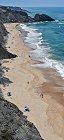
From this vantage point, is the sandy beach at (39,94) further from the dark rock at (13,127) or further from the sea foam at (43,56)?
the dark rock at (13,127)

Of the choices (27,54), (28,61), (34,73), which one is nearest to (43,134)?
(34,73)

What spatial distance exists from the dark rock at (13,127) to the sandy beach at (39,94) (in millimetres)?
4595

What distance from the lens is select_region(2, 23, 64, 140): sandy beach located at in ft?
93.7

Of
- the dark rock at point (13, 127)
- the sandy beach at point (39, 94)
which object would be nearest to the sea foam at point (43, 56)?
the sandy beach at point (39, 94)

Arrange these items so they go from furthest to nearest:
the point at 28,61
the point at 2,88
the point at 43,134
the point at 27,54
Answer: the point at 27,54, the point at 28,61, the point at 2,88, the point at 43,134

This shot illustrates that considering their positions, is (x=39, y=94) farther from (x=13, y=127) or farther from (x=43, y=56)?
(x=43, y=56)

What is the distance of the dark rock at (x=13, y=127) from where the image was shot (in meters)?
20.0

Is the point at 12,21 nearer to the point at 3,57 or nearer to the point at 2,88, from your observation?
the point at 3,57

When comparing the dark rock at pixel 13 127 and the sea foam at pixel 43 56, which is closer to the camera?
the dark rock at pixel 13 127

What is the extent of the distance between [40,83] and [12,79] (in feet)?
12.0

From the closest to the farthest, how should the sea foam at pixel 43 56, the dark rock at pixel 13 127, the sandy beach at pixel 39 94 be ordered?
the dark rock at pixel 13 127, the sandy beach at pixel 39 94, the sea foam at pixel 43 56

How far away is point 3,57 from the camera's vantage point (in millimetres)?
54062

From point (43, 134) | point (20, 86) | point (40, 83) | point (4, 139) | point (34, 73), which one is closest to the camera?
point (4, 139)

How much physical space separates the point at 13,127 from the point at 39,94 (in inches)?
646
